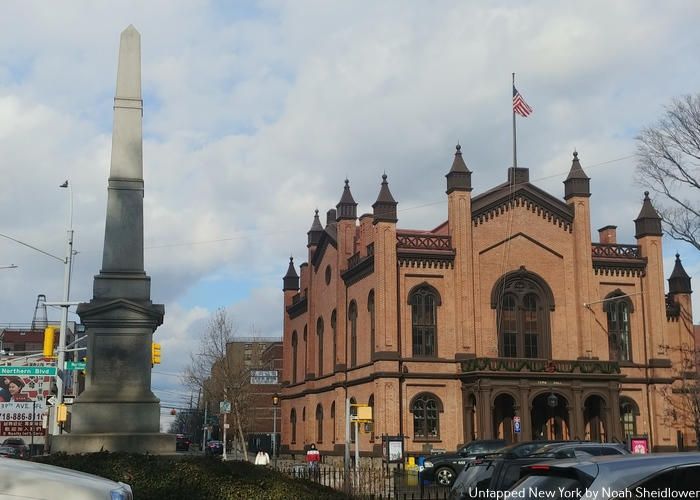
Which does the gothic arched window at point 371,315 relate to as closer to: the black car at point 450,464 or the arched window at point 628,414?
the arched window at point 628,414

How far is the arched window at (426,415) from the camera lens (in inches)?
1809

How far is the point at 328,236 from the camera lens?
5853 cm

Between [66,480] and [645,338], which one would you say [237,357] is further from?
[66,480]

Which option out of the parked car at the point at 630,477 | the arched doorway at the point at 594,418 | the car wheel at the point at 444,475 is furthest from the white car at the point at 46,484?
the arched doorway at the point at 594,418

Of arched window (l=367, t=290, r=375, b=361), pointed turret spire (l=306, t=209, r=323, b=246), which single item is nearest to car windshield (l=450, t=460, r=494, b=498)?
arched window (l=367, t=290, r=375, b=361)

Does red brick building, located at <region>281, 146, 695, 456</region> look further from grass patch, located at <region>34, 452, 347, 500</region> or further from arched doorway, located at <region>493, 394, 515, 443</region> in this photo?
grass patch, located at <region>34, 452, 347, 500</region>

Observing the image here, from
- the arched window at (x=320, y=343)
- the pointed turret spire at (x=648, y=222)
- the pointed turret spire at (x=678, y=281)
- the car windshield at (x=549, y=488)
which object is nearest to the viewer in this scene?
the car windshield at (x=549, y=488)

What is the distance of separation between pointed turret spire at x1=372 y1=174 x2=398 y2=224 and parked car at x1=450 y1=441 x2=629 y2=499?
2581cm

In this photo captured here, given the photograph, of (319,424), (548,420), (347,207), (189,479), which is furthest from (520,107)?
(189,479)

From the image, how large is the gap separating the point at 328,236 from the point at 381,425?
1740 cm

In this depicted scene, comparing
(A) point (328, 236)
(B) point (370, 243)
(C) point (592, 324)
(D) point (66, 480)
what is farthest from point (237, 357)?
(D) point (66, 480)

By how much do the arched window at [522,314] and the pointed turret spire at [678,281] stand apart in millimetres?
10298

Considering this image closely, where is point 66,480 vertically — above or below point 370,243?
below

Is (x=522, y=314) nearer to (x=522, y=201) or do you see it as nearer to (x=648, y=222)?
(x=522, y=201)
